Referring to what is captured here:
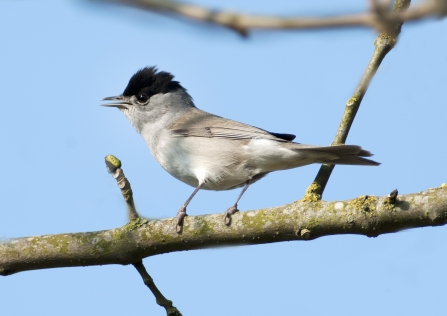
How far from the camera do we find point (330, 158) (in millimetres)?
5812

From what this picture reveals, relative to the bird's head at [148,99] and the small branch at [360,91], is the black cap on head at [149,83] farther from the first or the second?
the small branch at [360,91]

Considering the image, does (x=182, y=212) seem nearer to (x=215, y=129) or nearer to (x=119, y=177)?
(x=119, y=177)

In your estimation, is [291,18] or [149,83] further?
[149,83]

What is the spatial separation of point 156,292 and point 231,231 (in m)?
0.86

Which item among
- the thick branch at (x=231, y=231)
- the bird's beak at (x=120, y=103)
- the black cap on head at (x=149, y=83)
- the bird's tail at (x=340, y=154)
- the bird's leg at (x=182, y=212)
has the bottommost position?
the thick branch at (x=231, y=231)

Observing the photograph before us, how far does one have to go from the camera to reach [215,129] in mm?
7355

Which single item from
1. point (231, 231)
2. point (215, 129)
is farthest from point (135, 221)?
point (215, 129)

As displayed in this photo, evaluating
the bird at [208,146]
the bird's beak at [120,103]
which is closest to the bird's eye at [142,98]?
the bird at [208,146]

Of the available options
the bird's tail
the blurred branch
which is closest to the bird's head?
the bird's tail

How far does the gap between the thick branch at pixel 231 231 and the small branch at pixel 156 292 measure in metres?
0.08

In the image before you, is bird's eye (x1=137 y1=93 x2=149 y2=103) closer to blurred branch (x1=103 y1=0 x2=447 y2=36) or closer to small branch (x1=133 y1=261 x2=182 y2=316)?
small branch (x1=133 y1=261 x2=182 y2=316)

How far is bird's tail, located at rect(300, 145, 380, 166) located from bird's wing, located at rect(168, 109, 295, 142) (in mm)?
706

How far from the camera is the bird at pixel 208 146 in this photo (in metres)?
6.26

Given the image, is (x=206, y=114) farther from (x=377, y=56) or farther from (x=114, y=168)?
(x=114, y=168)
